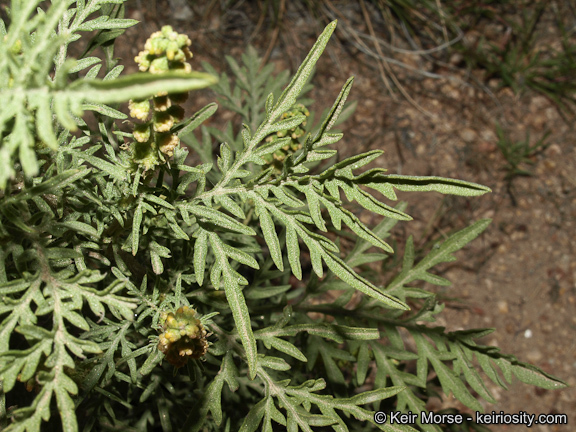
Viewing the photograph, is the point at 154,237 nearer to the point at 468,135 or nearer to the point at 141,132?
the point at 141,132

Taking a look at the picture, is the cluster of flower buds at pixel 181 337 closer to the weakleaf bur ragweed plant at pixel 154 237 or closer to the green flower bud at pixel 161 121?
the weakleaf bur ragweed plant at pixel 154 237

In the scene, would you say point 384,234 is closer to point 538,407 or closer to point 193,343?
point 193,343

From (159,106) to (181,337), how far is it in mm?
657

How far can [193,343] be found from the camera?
1.39 metres

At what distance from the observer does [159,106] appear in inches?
42.0

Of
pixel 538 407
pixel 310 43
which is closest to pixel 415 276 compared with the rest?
pixel 538 407

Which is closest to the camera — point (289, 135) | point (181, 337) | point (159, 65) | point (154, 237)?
point (159, 65)

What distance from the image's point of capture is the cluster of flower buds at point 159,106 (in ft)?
3.36

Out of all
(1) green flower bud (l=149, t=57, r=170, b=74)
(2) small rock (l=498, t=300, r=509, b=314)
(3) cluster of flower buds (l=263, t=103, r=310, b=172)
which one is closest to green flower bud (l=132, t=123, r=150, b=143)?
(1) green flower bud (l=149, t=57, r=170, b=74)

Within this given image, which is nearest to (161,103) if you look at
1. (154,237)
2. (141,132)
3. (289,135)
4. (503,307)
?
(141,132)

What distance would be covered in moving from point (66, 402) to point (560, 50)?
4.63 meters

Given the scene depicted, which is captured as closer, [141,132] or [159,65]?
[159,65]

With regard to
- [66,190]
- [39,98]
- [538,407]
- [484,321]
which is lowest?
[538,407]

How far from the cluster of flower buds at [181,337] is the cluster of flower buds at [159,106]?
1.43 feet
